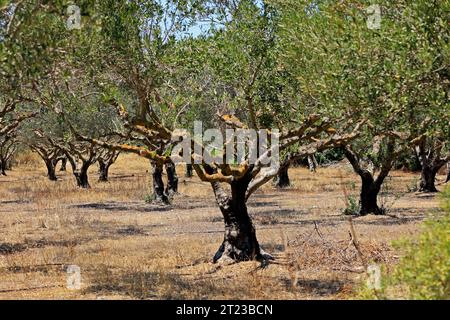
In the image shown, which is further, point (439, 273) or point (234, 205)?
point (234, 205)

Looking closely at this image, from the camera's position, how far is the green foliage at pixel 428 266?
5.70 m

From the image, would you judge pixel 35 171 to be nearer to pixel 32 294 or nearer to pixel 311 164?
pixel 311 164

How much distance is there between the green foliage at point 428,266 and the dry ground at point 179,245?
0.87 meters

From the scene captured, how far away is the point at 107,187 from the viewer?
40.9m

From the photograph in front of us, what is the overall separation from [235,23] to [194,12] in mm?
1298

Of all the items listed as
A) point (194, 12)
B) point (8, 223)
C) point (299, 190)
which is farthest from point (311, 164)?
point (194, 12)

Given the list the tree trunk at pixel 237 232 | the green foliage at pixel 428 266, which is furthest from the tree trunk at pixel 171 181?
the green foliage at pixel 428 266

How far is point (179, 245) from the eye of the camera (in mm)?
17500

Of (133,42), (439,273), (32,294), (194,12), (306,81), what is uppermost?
(194,12)

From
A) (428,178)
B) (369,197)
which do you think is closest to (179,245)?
(369,197)

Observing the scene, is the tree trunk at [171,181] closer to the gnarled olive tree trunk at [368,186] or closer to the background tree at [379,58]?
the gnarled olive tree trunk at [368,186]

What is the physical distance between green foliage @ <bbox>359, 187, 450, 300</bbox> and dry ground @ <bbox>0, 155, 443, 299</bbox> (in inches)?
34.2

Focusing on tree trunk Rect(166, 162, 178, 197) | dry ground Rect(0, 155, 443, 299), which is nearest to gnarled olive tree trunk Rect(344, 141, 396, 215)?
dry ground Rect(0, 155, 443, 299)

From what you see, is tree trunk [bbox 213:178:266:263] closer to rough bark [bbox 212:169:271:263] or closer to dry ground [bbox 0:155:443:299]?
rough bark [bbox 212:169:271:263]
